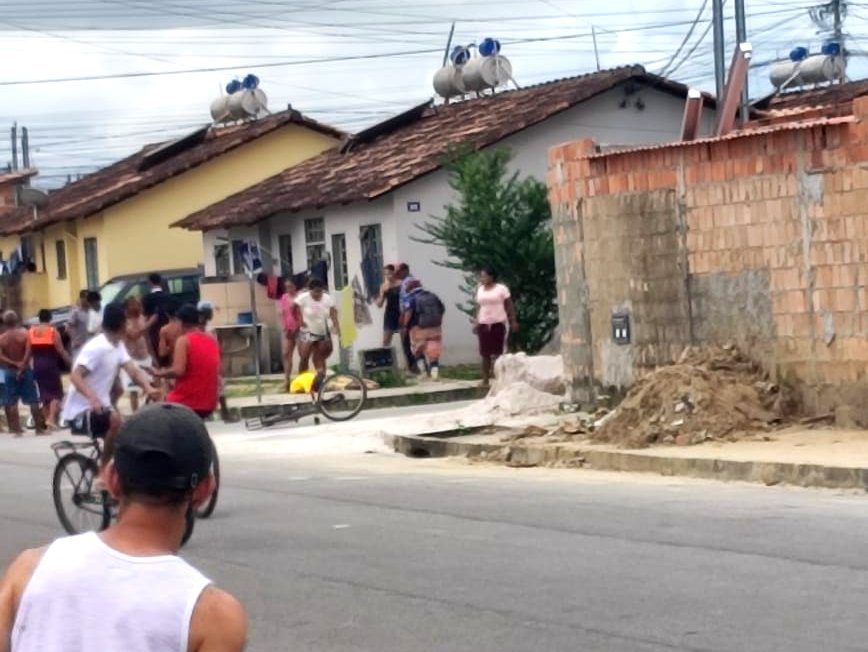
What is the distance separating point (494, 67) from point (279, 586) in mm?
31140

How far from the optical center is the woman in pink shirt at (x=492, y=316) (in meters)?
26.5

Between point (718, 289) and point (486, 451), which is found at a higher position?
point (718, 289)

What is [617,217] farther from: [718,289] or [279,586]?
[279,586]

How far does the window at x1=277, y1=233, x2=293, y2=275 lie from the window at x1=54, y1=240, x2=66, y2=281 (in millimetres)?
13443

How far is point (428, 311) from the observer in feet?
95.4

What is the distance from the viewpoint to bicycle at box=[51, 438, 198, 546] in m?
13.5

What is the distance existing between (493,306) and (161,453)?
75.1 feet

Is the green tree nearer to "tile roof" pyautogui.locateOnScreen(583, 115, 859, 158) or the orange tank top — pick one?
the orange tank top

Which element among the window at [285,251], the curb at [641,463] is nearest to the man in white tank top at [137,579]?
the curb at [641,463]

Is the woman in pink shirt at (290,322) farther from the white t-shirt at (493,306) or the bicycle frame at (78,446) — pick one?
the bicycle frame at (78,446)

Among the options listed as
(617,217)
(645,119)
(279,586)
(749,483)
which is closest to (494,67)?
(645,119)

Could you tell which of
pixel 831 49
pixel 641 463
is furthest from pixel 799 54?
pixel 641 463

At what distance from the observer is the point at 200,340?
1447cm

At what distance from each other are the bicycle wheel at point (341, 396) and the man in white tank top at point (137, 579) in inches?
790
